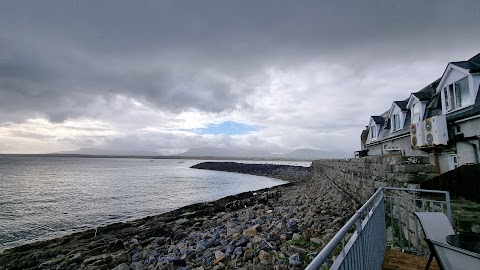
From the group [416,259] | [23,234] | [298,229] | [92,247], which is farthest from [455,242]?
[23,234]

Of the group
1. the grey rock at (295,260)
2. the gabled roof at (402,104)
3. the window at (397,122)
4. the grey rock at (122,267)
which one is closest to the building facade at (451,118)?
the gabled roof at (402,104)

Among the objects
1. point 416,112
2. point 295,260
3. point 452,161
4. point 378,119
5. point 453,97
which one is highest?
point 378,119

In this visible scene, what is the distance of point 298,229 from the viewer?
9.42 metres

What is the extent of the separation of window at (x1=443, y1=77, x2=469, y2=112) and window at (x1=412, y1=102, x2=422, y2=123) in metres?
2.70

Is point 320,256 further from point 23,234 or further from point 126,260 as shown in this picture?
point 23,234

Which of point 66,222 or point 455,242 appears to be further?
point 66,222

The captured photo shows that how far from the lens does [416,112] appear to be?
57.1 feet

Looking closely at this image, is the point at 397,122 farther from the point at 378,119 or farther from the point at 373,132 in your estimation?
the point at 373,132

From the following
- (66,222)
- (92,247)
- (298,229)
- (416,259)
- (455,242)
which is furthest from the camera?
(66,222)

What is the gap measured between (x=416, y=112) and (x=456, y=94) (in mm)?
4018

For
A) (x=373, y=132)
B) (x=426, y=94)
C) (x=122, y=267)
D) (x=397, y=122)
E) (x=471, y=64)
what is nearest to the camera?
(x=122, y=267)

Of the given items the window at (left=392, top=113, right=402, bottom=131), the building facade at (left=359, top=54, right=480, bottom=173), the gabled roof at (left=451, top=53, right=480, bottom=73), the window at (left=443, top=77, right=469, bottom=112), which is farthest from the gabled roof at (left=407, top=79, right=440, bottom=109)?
the gabled roof at (left=451, top=53, right=480, bottom=73)

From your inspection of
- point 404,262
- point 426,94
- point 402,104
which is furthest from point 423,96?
point 404,262

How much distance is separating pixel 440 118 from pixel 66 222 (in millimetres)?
22447
